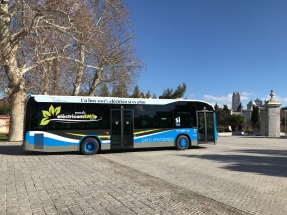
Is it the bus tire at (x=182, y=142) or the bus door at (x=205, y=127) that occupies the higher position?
the bus door at (x=205, y=127)

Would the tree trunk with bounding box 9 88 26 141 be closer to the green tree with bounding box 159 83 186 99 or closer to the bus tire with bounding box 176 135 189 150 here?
the bus tire with bounding box 176 135 189 150

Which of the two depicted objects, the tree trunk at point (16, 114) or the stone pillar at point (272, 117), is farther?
the stone pillar at point (272, 117)

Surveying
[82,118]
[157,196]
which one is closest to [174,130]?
[82,118]

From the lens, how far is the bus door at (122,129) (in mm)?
15211

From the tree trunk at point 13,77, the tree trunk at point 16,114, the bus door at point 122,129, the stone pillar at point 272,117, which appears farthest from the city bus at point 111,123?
the stone pillar at point 272,117

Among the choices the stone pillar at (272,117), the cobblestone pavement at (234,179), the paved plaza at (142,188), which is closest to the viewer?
the paved plaza at (142,188)

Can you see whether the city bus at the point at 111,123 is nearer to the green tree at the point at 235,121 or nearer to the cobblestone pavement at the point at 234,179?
the cobblestone pavement at the point at 234,179

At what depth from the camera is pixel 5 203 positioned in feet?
19.3

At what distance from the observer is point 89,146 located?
48.6ft

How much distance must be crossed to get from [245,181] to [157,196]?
3224 mm

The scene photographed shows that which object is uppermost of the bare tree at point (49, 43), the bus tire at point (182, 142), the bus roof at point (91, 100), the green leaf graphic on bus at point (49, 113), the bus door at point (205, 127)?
the bare tree at point (49, 43)

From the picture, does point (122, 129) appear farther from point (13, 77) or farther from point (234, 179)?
point (13, 77)

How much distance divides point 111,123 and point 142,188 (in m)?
8.14

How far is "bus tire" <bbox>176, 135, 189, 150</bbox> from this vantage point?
1674 cm
